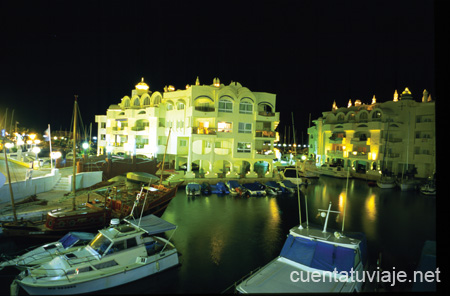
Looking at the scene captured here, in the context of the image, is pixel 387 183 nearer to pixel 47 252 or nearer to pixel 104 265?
pixel 104 265

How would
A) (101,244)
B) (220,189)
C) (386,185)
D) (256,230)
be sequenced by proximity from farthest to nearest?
(386,185) < (220,189) < (256,230) < (101,244)

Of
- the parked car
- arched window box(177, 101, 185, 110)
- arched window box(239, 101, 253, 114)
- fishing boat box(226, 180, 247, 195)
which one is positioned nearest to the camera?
fishing boat box(226, 180, 247, 195)

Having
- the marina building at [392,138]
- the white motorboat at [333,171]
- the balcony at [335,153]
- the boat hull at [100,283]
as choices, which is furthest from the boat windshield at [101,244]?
the balcony at [335,153]

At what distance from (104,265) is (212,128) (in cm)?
2377

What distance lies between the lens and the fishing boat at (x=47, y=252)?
1065 centimetres

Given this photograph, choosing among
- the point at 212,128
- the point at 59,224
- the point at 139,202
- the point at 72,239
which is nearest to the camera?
the point at 72,239

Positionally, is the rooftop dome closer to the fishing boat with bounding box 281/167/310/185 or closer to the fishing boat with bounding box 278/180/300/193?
the fishing boat with bounding box 281/167/310/185

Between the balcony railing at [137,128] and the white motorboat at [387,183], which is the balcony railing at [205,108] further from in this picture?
the white motorboat at [387,183]

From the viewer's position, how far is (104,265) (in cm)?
1015

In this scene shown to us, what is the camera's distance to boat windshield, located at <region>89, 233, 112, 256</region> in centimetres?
1055

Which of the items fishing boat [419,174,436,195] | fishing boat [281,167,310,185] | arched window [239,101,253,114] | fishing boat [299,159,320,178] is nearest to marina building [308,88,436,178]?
fishing boat [299,159,320,178]

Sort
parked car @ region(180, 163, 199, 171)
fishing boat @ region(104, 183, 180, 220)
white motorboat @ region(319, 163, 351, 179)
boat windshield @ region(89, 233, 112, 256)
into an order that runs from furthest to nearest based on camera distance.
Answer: white motorboat @ region(319, 163, 351, 179), parked car @ region(180, 163, 199, 171), fishing boat @ region(104, 183, 180, 220), boat windshield @ region(89, 233, 112, 256)

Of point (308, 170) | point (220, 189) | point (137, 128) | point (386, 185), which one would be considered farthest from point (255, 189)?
point (137, 128)

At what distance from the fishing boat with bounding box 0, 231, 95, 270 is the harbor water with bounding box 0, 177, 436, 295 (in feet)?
2.29
